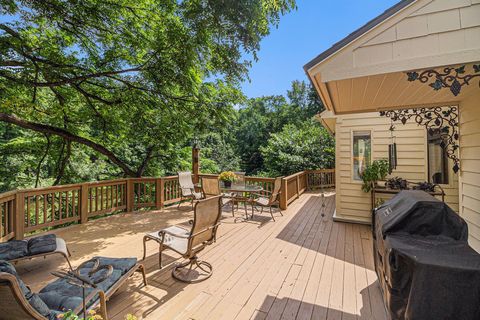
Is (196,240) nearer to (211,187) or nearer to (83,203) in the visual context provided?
(211,187)

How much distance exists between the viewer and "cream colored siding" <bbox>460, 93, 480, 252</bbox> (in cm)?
251

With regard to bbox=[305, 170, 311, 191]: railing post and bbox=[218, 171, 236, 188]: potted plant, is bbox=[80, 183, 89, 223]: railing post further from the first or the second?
bbox=[305, 170, 311, 191]: railing post

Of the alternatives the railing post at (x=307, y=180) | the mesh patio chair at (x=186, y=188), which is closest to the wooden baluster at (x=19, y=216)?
the mesh patio chair at (x=186, y=188)

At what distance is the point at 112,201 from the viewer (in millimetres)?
5781

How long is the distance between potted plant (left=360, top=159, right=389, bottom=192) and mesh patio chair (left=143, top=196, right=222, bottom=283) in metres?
3.71

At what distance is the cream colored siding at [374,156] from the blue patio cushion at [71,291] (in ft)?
16.2

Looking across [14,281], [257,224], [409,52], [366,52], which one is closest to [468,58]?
[409,52]

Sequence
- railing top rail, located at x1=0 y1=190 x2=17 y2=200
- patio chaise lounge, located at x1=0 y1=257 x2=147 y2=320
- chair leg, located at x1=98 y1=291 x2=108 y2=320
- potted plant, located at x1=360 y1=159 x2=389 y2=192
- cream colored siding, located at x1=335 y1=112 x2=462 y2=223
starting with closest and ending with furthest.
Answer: patio chaise lounge, located at x1=0 y1=257 x2=147 y2=320 → chair leg, located at x1=98 y1=291 x2=108 y2=320 → railing top rail, located at x1=0 y1=190 x2=17 y2=200 → cream colored siding, located at x1=335 y1=112 x2=462 y2=223 → potted plant, located at x1=360 y1=159 x2=389 y2=192

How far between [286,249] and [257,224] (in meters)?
1.46

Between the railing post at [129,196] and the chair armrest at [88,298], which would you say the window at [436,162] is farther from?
the railing post at [129,196]

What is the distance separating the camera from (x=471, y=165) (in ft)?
8.82

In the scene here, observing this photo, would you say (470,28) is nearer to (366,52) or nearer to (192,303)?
(366,52)

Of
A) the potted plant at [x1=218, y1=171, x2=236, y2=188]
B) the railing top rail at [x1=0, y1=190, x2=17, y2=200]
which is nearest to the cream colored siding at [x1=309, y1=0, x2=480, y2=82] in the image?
the potted plant at [x1=218, y1=171, x2=236, y2=188]

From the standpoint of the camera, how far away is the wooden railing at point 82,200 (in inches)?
153
